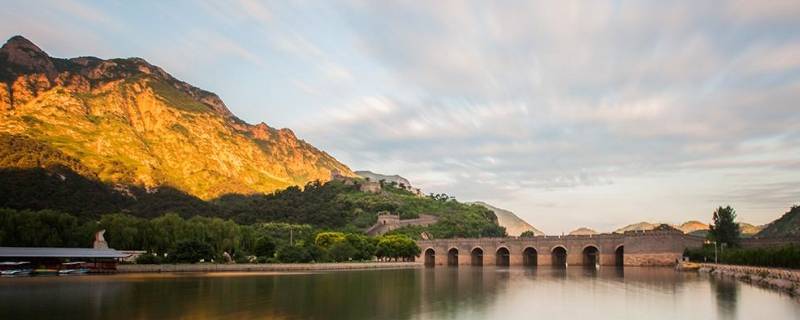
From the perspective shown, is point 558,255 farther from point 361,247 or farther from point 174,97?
point 174,97

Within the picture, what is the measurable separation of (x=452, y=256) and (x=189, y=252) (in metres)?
45.3

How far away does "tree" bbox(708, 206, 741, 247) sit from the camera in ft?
205

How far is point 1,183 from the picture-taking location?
6981cm

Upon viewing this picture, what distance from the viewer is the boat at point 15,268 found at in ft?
124

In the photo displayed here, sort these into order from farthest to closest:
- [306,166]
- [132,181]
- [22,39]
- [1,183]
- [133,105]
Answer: [306,166]
[133,105]
[22,39]
[132,181]
[1,183]

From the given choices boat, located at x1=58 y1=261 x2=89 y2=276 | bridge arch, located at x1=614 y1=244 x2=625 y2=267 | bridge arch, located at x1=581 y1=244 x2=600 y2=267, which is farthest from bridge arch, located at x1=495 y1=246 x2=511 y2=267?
boat, located at x1=58 y1=261 x2=89 y2=276

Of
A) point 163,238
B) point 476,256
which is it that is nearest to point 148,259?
point 163,238

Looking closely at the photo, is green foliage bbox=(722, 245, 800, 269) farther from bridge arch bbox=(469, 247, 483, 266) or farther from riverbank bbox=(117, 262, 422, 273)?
bridge arch bbox=(469, 247, 483, 266)

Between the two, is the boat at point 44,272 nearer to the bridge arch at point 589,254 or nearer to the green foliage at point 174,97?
the bridge arch at point 589,254

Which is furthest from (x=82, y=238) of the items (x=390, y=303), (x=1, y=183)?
(x=390, y=303)

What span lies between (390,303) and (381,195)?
4205 inches

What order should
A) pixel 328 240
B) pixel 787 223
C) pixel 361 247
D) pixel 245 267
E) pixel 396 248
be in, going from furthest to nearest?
pixel 787 223 → pixel 396 248 → pixel 328 240 → pixel 361 247 → pixel 245 267

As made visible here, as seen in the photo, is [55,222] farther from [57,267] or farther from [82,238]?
[57,267]

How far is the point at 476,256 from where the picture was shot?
275 feet
